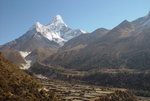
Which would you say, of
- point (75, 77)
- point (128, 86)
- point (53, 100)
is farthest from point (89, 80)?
point (53, 100)

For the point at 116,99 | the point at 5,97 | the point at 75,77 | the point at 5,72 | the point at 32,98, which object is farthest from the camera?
the point at 75,77

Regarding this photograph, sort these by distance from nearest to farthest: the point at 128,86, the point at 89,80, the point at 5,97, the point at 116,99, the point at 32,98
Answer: the point at 5,97
the point at 32,98
the point at 116,99
the point at 128,86
the point at 89,80

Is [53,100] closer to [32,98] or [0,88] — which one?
[32,98]

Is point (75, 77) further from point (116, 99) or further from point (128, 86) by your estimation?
point (116, 99)

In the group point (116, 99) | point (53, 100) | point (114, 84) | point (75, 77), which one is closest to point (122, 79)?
point (114, 84)

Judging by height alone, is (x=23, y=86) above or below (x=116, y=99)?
above

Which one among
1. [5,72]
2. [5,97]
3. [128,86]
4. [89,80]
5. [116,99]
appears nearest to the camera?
[5,97]

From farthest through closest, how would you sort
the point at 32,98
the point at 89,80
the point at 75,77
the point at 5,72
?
1. the point at 75,77
2. the point at 89,80
3. the point at 5,72
4. the point at 32,98

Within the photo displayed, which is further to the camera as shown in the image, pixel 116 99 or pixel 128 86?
Result: pixel 128 86

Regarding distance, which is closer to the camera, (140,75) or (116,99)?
(116,99)
